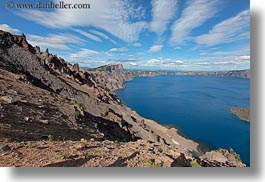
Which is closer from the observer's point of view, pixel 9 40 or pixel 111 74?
pixel 9 40

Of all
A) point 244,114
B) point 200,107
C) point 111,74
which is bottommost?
point 200,107

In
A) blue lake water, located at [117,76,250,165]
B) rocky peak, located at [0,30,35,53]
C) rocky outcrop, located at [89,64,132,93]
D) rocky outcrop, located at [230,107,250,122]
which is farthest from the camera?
rocky outcrop, located at [89,64,132,93]

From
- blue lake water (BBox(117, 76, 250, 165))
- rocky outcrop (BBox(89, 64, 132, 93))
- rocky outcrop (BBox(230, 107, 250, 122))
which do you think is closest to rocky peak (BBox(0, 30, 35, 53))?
rocky outcrop (BBox(89, 64, 132, 93))

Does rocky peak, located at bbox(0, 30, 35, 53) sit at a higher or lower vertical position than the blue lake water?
higher

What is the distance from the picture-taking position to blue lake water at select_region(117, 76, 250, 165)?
609 inches

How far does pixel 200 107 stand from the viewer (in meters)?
21.6

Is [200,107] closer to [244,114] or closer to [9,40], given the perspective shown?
[244,114]

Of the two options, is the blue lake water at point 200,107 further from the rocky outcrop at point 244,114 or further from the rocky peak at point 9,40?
the rocky peak at point 9,40

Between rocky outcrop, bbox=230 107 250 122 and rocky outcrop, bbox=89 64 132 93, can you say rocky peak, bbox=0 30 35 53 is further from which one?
rocky outcrop, bbox=230 107 250 122

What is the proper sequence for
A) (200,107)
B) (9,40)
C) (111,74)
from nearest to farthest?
(9,40), (200,107), (111,74)

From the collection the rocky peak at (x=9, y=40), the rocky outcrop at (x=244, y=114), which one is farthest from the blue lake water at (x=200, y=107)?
the rocky peak at (x=9, y=40)

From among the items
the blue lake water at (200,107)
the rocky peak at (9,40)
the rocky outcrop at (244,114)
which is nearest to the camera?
the rocky outcrop at (244,114)

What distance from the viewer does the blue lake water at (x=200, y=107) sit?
1548 centimetres

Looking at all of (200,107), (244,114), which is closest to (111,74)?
(200,107)
